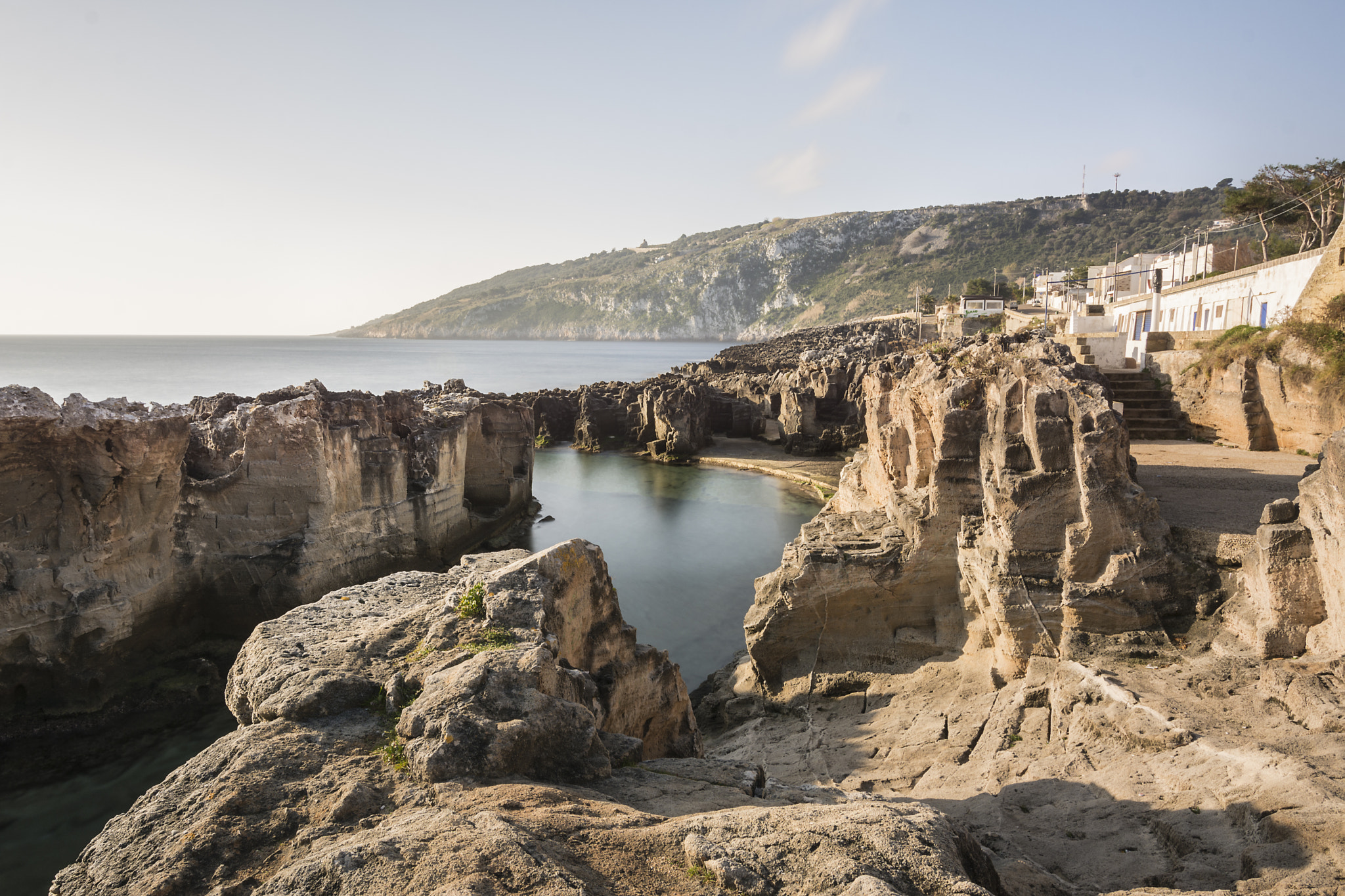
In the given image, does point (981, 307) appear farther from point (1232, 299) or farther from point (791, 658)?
point (791, 658)

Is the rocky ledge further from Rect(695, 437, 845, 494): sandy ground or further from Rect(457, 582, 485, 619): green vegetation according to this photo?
Rect(695, 437, 845, 494): sandy ground

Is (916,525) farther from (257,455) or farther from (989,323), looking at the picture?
(989,323)

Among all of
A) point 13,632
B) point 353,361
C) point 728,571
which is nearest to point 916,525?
point 728,571

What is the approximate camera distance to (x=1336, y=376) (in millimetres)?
14953

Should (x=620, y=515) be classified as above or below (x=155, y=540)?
below

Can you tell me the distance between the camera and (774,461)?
39438 millimetres

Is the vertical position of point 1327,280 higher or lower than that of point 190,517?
higher

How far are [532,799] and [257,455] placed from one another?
1456 cm

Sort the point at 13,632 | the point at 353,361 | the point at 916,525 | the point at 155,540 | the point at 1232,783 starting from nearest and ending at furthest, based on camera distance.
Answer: the point at 1232,783 < the point at 13,632 < the point at 916,525 < the point at 155,540 < the point at 353,361

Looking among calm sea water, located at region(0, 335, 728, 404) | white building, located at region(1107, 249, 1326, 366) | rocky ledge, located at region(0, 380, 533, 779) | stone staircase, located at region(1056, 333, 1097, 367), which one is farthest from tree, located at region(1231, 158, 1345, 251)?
calm sea water, located at region(0, 335, 728, 404)

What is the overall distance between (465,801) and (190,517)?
14.3 meters

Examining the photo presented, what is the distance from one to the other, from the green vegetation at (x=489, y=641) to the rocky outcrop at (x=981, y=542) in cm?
739

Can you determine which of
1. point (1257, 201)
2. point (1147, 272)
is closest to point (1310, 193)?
point (1257, 201)

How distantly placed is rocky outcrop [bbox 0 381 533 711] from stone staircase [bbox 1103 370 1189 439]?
61.4 feet
